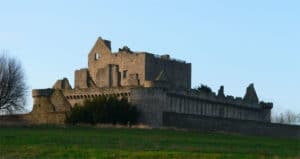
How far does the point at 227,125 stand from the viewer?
227 ft

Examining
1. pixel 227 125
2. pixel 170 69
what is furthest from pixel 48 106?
pixel 170 69

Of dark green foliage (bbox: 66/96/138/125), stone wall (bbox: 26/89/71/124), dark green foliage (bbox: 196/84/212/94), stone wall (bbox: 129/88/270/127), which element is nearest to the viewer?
dark green foliage (bbox: 66/96/138/125)

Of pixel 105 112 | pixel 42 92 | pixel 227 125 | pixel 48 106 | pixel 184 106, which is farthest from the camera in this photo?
pixel 42 92

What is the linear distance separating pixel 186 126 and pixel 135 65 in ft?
52.6

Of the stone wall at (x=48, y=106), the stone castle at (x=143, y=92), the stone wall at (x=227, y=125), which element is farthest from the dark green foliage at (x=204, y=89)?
the stone wall at (x=48, y=106)

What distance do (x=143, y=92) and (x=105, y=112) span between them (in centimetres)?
428

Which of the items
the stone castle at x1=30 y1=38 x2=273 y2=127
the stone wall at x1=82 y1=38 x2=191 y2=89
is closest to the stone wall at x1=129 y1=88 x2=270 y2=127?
the stone castle at x1=30 y1=38 x2=273 y2=127

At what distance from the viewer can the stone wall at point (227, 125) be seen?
63375mm

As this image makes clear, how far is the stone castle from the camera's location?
2472 inches

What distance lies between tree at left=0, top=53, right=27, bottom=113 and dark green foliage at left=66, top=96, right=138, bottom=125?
914 centimetres

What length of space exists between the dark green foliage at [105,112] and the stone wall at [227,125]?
350 centimetres

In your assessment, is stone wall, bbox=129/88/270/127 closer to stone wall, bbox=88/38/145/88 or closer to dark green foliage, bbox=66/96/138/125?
dark green foliage, bbox=66/96/138/125

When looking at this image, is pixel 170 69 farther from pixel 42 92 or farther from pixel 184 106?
pixel 42 92

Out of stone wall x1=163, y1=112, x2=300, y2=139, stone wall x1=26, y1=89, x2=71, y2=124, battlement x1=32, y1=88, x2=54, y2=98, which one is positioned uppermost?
battlement x1=32, y1=88, x2=54, y2=98
